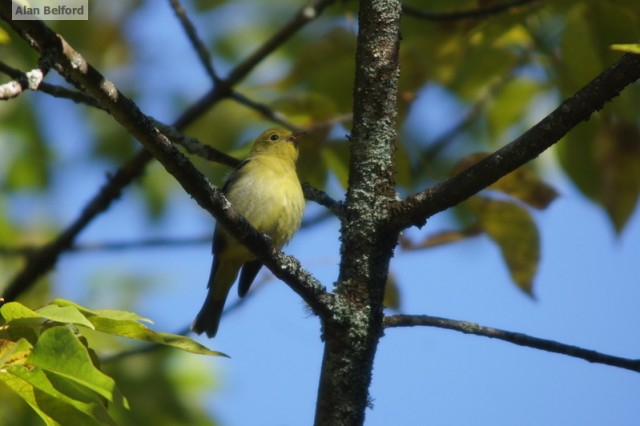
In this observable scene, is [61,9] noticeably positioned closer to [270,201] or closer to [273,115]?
[273,115]

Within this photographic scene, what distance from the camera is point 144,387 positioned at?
5.18 m

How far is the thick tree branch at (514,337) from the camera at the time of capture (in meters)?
2.72

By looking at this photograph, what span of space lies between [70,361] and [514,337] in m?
1.45

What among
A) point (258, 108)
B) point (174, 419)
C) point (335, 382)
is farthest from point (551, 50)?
point (174, 419)

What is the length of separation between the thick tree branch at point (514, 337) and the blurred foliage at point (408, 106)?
3.27 feet

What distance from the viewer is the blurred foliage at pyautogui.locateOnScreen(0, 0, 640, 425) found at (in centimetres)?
401

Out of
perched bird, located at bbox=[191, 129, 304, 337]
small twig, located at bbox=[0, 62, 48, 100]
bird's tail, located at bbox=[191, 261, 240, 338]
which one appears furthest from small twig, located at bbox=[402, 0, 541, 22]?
bird's tail, located at bbox=[191, 261, 240, 338]

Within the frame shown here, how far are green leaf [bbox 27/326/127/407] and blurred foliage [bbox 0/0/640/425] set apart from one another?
1.27 m

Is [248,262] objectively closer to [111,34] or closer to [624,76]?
[111,34]

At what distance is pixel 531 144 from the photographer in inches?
96.5

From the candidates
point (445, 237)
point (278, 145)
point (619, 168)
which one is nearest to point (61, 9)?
point (278, 145)

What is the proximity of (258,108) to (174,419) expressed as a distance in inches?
73.2

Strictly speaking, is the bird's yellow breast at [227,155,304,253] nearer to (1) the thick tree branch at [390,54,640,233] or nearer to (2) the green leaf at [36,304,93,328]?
(1) the thick tree branch at [390,54,640,233]

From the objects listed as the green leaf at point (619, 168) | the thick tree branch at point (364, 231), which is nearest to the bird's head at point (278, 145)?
the green leaf at point (619, 168)
